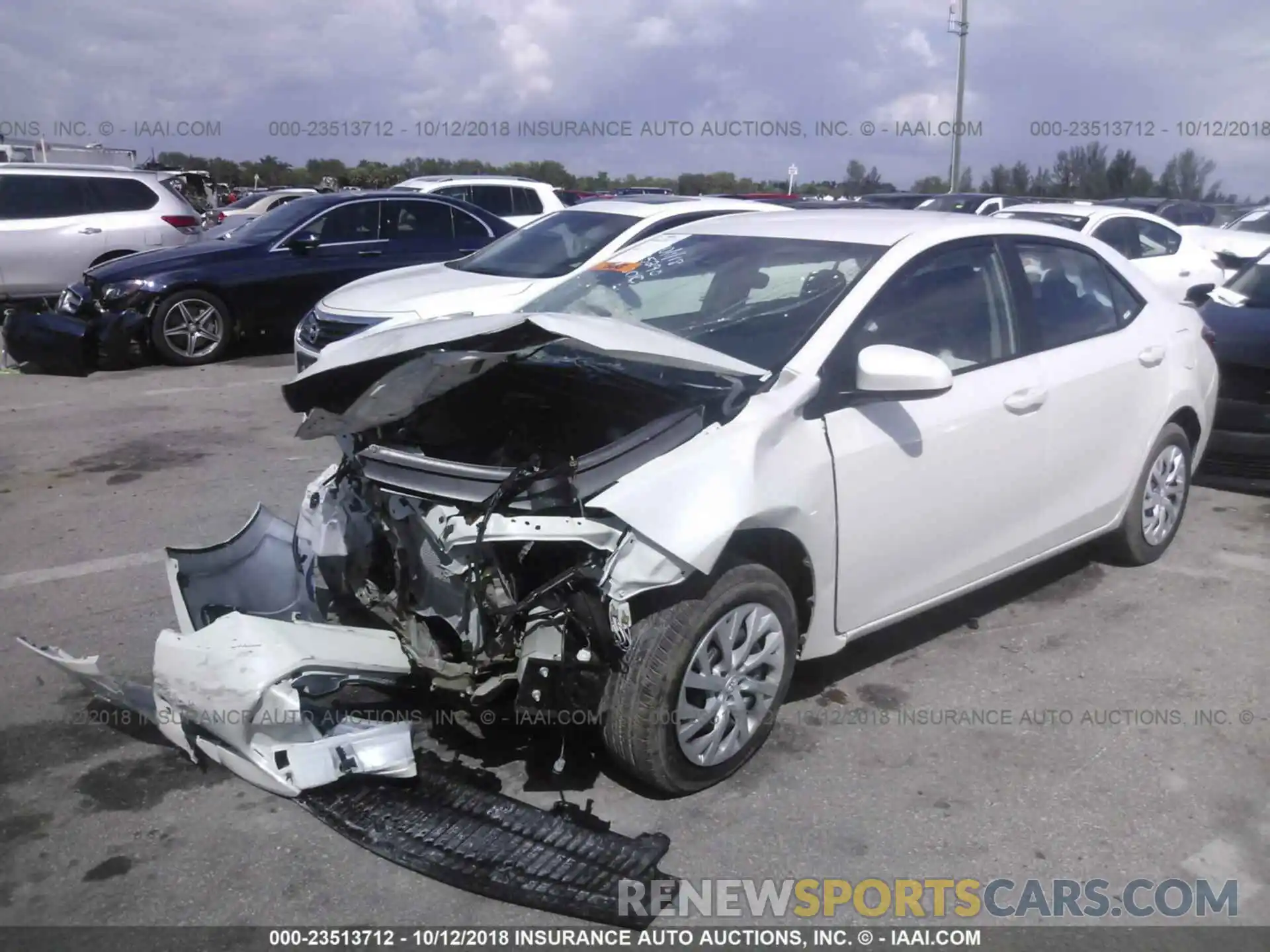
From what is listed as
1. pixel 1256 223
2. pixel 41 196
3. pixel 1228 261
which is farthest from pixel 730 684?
pixel 1256 223

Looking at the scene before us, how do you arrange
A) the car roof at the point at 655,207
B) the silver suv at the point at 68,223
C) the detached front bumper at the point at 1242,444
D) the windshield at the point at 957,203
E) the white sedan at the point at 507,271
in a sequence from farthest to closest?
the windshield at the point at 957,203
the silver suv at the point at 68,223
the car roof at the point at 655,207
the white sedan at the point at 507,271
the detached front bumper at the point at 1242,444

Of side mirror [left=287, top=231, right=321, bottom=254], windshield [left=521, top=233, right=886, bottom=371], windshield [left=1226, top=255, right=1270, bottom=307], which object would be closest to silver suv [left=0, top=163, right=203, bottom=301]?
side mirror [left=287, top=231, right=321, bottom=254]

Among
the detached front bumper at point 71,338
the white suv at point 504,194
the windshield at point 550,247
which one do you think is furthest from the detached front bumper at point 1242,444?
the white suv at point 504,194

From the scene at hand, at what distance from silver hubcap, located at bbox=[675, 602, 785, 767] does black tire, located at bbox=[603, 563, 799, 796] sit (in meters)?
0.04

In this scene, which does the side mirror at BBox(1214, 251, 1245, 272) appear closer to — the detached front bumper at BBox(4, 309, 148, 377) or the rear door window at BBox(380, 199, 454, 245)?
the rear door window at BBox(380, 199, 454, 245)

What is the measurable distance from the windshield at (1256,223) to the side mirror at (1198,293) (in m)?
10.3

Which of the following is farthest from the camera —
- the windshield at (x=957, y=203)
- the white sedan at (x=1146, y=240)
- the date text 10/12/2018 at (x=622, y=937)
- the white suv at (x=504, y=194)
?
the windshield at (x=957, y=203)

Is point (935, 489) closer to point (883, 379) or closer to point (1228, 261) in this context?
point (883, 379)

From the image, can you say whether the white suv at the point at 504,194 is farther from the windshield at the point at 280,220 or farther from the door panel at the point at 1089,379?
the door panel at the point at 1089,379

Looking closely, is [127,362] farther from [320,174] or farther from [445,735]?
[320,174]

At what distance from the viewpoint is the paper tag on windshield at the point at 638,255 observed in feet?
16.1

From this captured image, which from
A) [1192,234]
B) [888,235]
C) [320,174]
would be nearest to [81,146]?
[1192,234]

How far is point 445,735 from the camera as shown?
12.8 feet

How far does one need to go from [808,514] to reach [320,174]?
51.5 m
